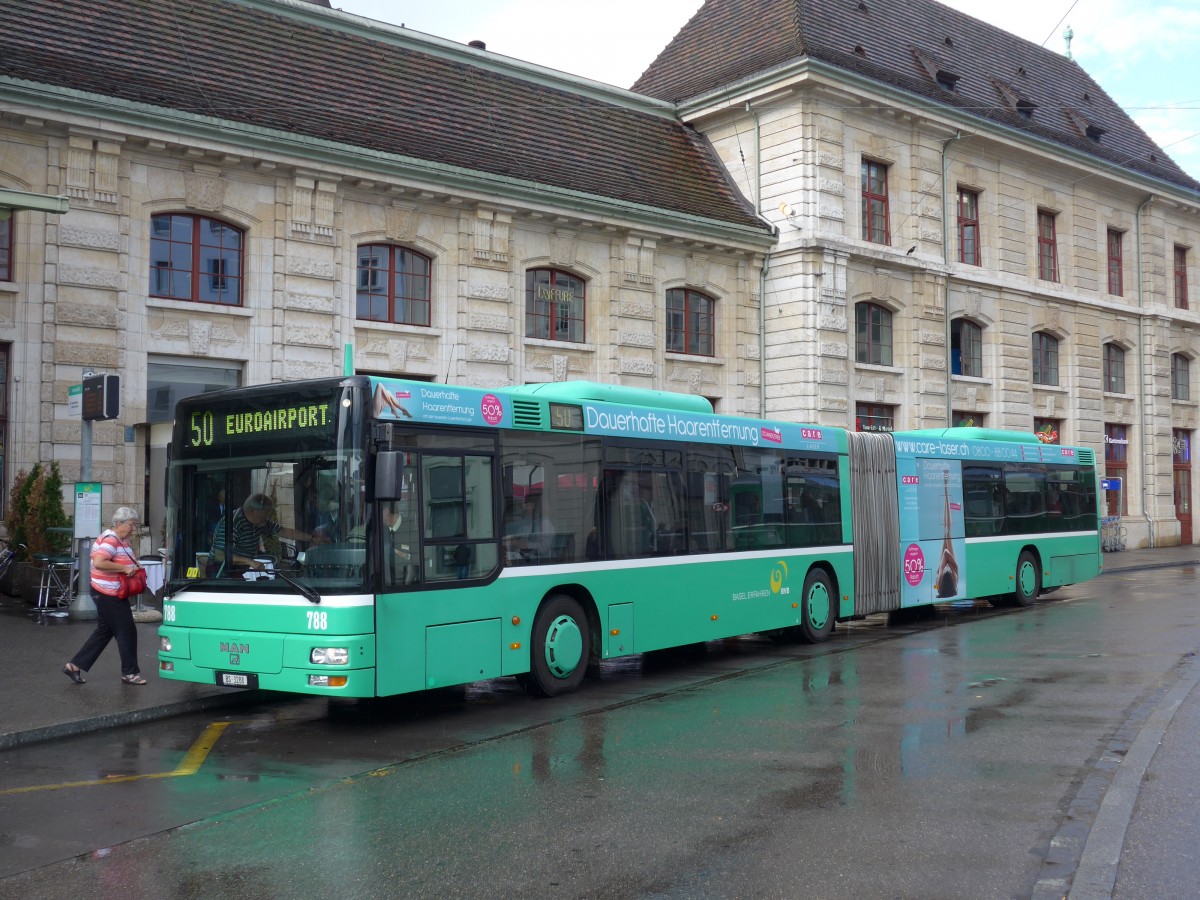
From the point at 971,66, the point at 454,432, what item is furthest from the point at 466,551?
the point at 971,66

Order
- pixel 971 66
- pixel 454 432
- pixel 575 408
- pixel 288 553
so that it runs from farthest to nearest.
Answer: pixel 971 66 < pixel 575 408 < pixel 454 432 < pixel 288 553

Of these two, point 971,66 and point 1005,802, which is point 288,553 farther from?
point 971,66

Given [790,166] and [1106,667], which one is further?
[790,166]

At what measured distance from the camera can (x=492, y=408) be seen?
408 inches

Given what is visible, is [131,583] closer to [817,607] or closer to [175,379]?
[817,607]

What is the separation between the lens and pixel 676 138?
94.9ft

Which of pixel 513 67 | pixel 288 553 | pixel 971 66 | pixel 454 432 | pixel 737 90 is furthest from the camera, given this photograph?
pixel 971 66

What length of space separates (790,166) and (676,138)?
3.28m

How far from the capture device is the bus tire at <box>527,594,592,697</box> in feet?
35.4

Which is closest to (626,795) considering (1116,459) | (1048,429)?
(1048,429)

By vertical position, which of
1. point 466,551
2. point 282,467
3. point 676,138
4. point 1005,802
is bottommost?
point 1005,802

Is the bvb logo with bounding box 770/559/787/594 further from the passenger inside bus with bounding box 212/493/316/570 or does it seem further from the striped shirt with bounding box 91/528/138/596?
the striped shirt with bounding box 91/528/138/596

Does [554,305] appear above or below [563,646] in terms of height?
above

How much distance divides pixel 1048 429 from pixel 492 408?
2784cm
